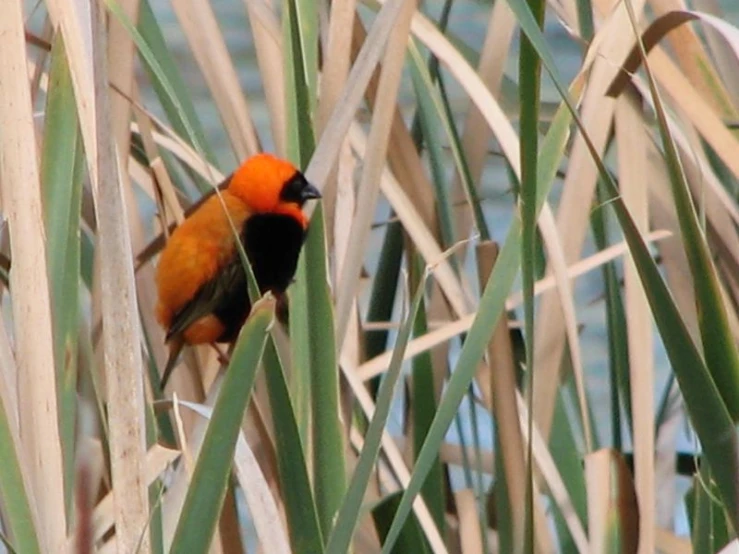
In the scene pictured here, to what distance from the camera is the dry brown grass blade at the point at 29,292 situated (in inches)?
25.2

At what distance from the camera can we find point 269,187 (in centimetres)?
129

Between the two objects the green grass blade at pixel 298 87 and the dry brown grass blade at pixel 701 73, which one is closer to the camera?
the green grass blade at pixel 298 87

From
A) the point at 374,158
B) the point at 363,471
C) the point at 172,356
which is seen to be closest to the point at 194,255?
the point at 172,356

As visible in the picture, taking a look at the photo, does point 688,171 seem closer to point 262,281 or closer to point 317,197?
point 317,197

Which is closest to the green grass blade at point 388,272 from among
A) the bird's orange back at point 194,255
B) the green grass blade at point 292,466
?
the bird's orange back at point 194,255

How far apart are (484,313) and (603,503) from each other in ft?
0.67

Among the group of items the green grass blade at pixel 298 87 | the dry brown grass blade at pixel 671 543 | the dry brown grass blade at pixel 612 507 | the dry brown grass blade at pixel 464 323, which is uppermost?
the green grass blade at pixel 298 87

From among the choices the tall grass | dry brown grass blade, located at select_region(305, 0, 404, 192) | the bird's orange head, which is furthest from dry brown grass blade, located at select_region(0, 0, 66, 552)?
the bird's orange head

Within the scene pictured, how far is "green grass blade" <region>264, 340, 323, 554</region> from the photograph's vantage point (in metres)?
0.64

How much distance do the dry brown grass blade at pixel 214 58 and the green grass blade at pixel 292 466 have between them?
41 cm

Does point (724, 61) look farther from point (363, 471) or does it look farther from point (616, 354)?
point (363, 471)

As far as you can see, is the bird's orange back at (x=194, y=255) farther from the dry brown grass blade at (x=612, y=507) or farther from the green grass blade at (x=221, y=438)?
the green grass blade at (x=221, y=438)

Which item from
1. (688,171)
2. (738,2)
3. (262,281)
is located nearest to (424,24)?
(688,171)

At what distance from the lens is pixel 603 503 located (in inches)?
31.3
